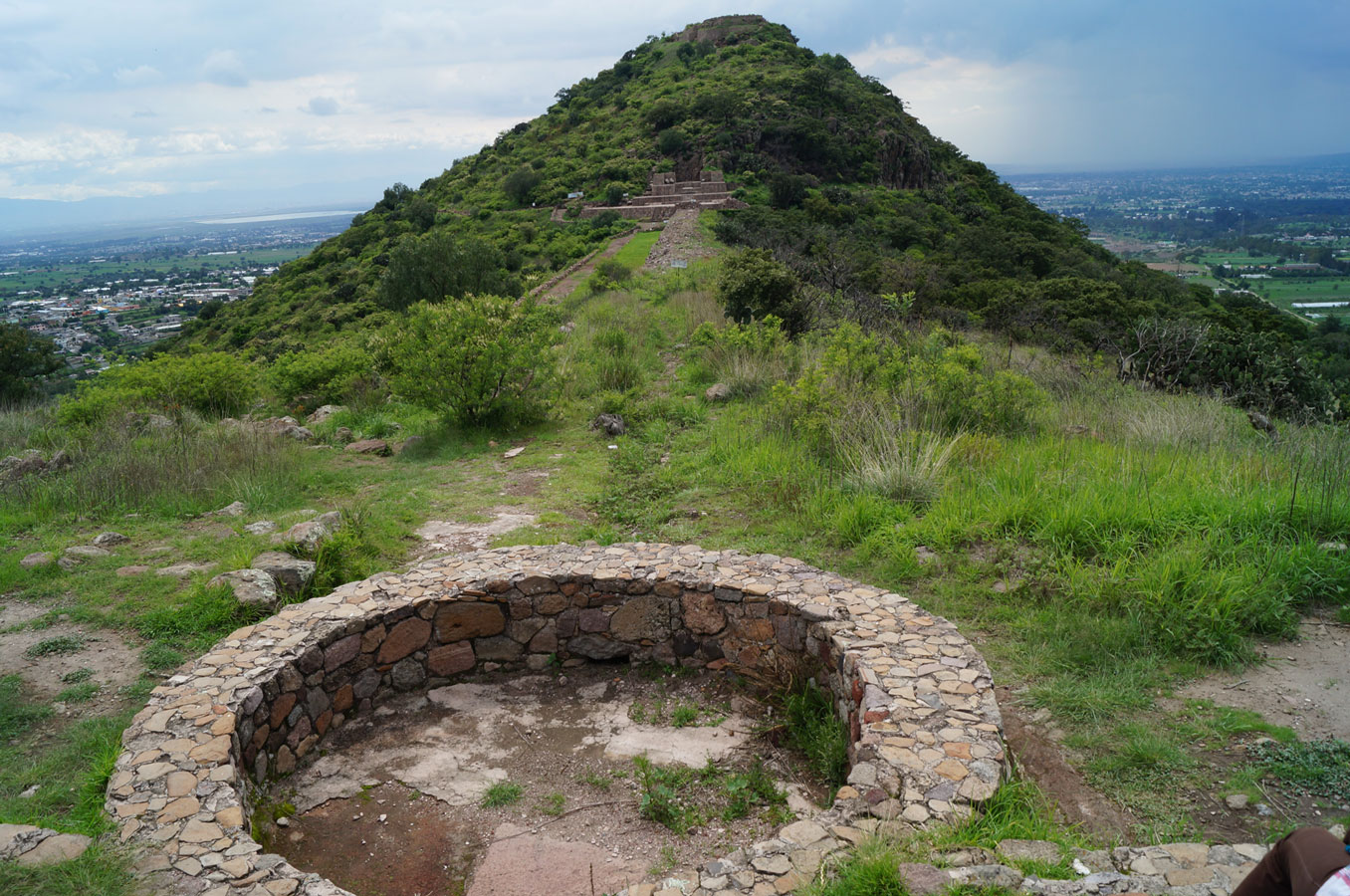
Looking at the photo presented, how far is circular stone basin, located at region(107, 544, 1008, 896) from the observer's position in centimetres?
314

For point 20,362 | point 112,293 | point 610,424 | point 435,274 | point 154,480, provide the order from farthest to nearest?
point 112,293 < point 435,274 < point 20,362 < point 610,424 < point 154,480

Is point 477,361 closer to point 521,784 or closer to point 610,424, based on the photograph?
point 610,424

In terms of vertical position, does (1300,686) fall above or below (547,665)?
above

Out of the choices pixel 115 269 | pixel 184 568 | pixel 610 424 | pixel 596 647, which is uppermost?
pixel 115 269

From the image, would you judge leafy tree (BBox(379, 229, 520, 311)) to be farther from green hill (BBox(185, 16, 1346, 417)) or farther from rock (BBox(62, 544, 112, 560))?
rock (BBox(62, 544, 112, 560))

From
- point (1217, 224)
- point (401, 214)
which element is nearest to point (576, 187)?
point (401, 214)

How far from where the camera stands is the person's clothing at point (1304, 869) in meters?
1.88

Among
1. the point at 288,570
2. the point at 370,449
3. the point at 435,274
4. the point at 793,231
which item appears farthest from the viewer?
the point at 793,231

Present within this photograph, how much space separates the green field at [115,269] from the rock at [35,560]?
4651cm

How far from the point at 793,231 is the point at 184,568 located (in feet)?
88.7

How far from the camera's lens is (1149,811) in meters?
3.33

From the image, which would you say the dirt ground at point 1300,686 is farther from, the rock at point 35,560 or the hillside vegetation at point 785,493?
the rock at point 35,560

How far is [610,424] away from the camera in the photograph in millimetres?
9773

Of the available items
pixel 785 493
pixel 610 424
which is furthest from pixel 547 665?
pixel 610 424
